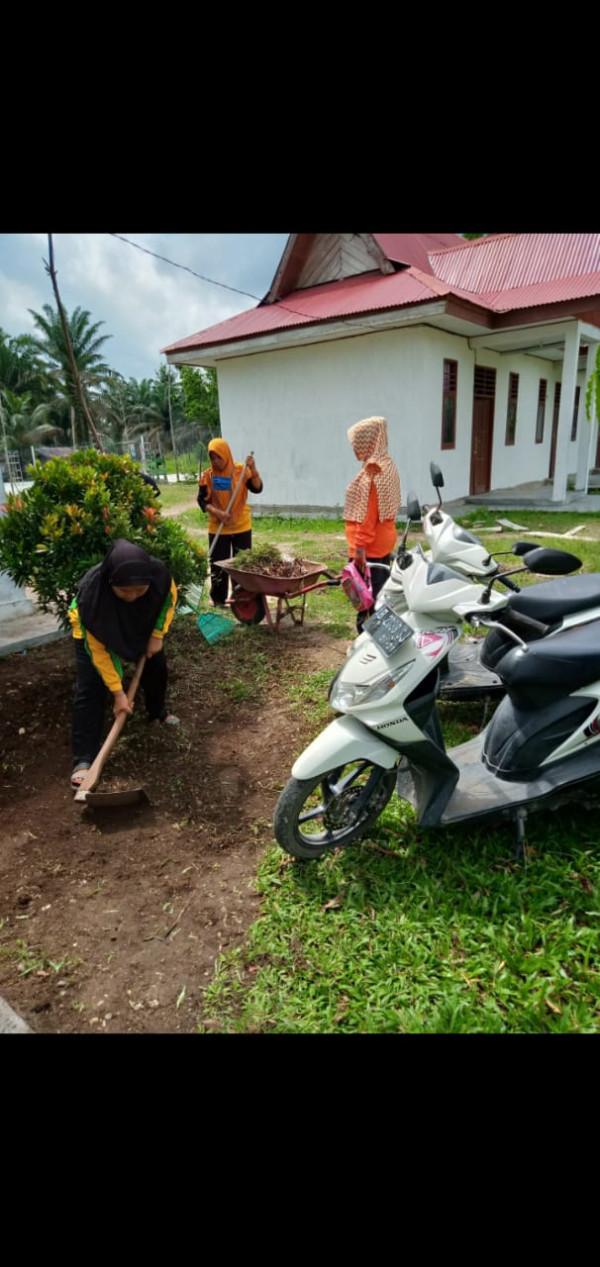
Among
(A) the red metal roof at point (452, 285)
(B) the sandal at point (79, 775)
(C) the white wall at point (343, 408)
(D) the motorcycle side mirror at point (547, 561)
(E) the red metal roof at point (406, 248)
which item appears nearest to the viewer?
(D) the motorcycle side mirror at point (547, 561)

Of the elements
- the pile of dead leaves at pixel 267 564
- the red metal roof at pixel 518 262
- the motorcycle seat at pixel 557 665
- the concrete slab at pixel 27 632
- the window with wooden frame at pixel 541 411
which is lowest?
the concrete slab at pixel 27 632

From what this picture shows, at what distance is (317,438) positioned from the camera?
12.7 m

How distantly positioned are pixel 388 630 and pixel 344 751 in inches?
19.6

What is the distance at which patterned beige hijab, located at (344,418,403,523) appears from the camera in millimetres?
4398

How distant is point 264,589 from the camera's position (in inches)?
208

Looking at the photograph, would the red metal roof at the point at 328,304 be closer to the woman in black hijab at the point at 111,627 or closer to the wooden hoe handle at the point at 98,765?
the woman in black hijab at the point at 111,627

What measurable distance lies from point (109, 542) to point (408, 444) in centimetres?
862

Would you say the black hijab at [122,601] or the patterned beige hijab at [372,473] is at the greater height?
the patterned beige hijab at [372,473]

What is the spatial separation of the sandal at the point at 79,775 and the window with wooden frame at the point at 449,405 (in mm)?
10335

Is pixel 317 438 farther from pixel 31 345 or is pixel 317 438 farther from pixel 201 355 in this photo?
pixel 31 345

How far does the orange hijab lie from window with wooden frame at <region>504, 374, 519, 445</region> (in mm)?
10982

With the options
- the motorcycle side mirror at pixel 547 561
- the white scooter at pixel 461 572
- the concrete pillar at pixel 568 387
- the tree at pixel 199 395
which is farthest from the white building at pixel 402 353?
the tree at pixel 199 395

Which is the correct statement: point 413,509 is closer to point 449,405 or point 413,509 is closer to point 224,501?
point 224,501

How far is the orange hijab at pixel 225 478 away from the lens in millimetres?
5914
